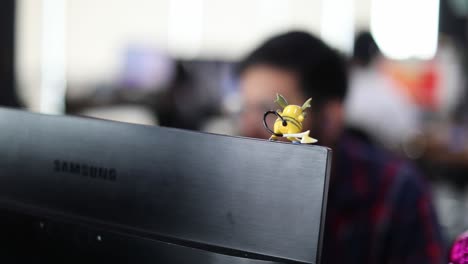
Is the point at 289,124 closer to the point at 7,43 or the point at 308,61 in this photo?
the point at 308,61

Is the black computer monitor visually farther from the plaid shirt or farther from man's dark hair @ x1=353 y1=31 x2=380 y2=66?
man's dark hair @ x1=353 y1=31 x2=380 y2=66

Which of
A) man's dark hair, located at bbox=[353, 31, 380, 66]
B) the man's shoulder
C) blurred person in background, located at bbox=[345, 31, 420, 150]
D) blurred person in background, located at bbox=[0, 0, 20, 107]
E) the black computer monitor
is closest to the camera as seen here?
the black computer monitor

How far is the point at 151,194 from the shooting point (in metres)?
0.66

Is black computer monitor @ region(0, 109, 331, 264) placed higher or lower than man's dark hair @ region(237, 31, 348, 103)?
lower

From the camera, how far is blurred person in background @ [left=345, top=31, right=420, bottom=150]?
403cm

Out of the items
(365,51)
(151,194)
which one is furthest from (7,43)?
(151,194)

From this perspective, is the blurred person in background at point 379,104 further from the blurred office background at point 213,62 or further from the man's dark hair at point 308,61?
the man's dark hair at point 308,61

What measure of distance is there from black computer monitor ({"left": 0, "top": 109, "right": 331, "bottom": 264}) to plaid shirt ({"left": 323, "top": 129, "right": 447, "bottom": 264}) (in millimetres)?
714

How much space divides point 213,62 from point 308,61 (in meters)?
3.23

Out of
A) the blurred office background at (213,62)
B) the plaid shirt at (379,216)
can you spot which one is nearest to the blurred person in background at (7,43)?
the blurred office background at (213,62)

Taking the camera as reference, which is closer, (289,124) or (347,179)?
(289,124)

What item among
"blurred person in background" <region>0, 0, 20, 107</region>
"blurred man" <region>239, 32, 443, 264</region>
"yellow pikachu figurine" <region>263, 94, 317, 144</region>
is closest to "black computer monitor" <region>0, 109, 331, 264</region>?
"yellow pikachu figurine" <region>263, 94, 317, 144</region>

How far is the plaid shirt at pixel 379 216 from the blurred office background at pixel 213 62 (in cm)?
157

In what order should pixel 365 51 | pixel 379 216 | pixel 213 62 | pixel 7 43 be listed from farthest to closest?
pixel 7 43, pixel 213 62, pixel 365 51, pixel 379 216
